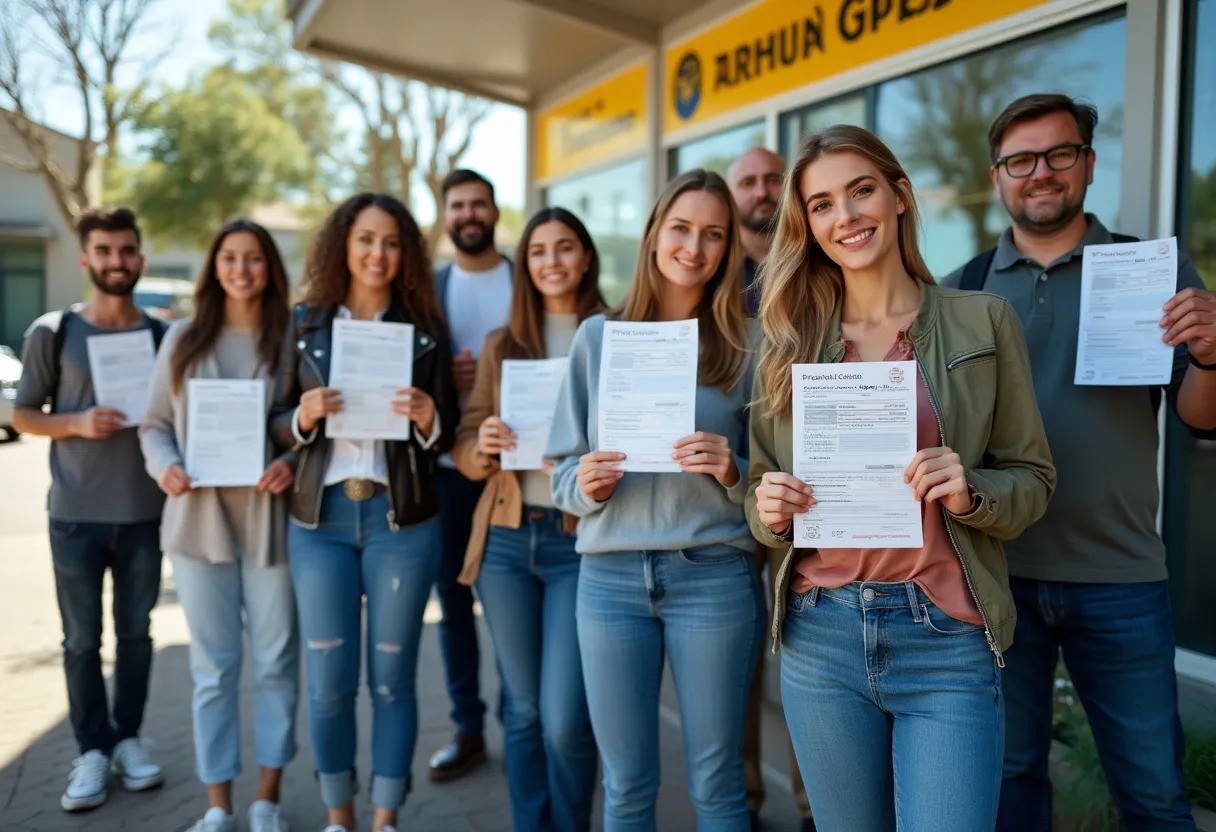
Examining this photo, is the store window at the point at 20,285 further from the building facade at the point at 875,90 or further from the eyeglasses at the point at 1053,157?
the eyeglasses at the point at 1053,157

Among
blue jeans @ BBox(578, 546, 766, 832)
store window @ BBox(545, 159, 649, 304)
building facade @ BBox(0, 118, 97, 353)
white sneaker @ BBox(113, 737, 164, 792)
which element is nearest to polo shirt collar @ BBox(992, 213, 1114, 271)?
blue jeans @ BBox(578, 546, 766, 832)

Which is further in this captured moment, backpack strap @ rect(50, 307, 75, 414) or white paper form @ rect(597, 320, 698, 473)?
backpack strap @ rect(50, 307, 75, 414)

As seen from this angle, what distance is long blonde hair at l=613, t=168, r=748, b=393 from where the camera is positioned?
8.96 ft

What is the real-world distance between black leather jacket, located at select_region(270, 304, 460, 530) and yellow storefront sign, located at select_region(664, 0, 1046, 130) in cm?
288

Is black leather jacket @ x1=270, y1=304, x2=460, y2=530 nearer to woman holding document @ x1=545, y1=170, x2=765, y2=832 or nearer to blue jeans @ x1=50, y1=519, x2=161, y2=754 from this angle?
woman holding document @ x1=545, y1=170, x2=765, y2=832

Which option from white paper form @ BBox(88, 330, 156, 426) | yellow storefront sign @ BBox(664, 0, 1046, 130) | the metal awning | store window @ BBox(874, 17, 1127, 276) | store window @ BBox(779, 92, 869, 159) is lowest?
white paper form @ BBox(88, 330, 156, 426)

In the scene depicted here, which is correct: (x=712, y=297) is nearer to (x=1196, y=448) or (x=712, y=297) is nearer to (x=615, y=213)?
(x=1196, y=448)

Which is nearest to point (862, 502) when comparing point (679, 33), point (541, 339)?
point (541, 339)

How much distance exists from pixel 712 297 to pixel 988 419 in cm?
107

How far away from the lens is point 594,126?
7.84 metres

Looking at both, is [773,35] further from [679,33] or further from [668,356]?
[668,356]

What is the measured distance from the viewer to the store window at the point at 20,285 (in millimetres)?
29125

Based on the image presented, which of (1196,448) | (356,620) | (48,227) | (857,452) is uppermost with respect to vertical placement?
(48,227)

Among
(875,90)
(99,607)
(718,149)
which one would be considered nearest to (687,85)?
(718,149)
